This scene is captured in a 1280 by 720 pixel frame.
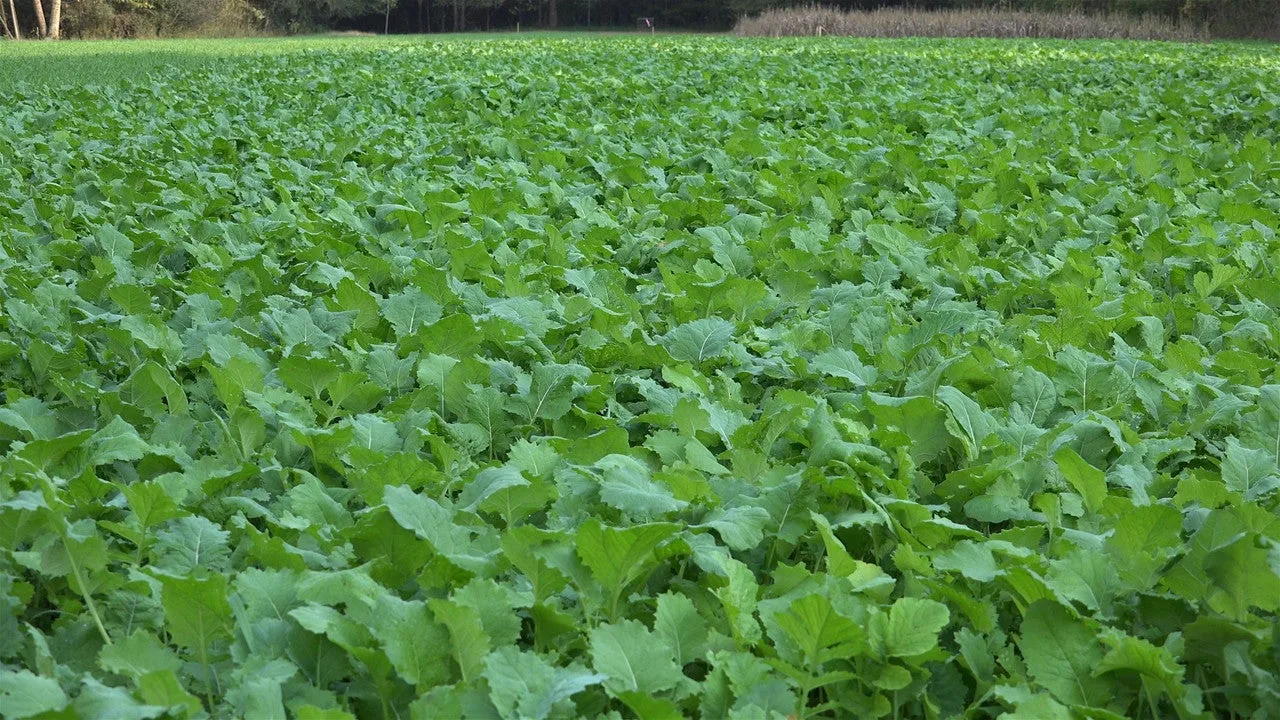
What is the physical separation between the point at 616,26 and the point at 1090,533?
62.8 meters

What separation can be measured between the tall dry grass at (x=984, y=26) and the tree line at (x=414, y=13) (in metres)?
2.74

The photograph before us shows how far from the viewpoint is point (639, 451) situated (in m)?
2.23

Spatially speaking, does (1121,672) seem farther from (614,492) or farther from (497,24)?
(497,24)

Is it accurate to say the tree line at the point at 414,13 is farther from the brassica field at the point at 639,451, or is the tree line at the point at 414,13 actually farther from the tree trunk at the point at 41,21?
the brassica field at the point at 639,451

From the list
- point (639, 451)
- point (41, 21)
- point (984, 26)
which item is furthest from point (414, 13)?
point (639, 451)

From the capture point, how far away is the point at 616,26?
61375 mm

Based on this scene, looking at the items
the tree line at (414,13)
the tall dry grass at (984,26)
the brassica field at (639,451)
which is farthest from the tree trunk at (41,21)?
the brassica field at (639,451)

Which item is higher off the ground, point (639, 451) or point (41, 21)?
point (41, 21)

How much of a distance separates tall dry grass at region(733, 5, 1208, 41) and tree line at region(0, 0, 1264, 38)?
2739 mm

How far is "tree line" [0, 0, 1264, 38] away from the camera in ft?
126

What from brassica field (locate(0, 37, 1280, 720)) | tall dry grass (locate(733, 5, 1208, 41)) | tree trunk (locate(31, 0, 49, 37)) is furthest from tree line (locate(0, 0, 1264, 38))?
brassica field (locate(0, 37, 1280, 720))

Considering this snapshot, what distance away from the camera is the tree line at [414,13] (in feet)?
126

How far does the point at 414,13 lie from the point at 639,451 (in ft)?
226

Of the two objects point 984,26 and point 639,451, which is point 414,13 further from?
point 639,451
